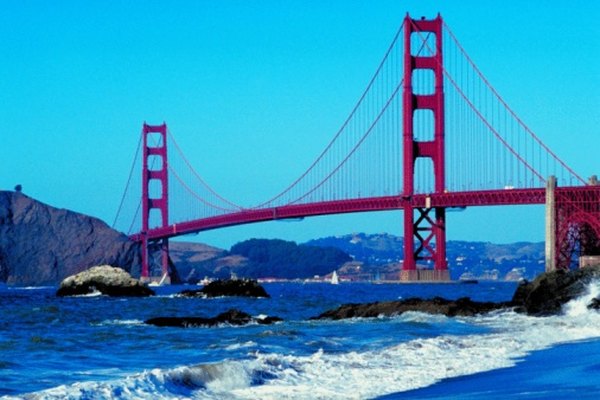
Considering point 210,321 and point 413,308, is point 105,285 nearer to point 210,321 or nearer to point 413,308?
point 413,308

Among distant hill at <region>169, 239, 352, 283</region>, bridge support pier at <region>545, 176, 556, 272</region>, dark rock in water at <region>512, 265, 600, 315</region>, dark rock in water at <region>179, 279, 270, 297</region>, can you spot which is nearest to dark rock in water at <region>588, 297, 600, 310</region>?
dark rock in water at <region>512, 265, 600, 315</region>

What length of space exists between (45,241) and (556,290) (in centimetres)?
10214

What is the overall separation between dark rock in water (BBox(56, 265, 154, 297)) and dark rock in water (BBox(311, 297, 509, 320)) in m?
26.7

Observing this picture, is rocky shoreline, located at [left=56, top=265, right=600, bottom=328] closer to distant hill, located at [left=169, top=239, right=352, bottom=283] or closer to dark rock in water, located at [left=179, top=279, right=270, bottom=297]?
dark rock in water, located at [left=179, top=279, right=270, bottom=297]

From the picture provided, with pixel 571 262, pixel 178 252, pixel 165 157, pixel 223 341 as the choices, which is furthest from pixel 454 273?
pixel 223 341

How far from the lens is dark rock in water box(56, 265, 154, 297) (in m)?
53.8

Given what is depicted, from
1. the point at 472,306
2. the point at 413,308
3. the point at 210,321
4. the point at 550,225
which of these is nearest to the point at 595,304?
the point at 472,306

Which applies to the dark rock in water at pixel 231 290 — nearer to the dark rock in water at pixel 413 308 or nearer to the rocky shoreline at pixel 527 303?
the rocky shoreline at pixel 527 303

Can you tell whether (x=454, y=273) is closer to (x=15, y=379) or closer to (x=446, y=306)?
(x=446, y=306)

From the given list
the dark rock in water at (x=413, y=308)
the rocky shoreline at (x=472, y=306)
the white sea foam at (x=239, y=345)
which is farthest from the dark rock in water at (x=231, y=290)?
the white sea foam at (x=239, y=345)

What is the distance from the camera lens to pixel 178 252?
18312 cm

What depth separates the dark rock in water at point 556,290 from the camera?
24969 millimetres

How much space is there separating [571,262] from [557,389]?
4384 cm

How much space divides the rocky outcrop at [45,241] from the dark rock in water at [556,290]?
88.7 metres
